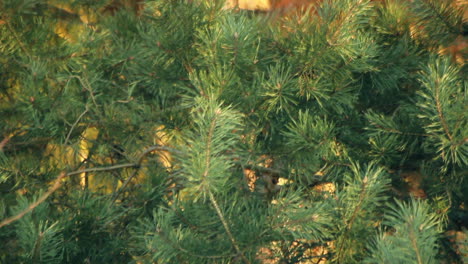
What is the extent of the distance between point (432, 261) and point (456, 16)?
66 cm

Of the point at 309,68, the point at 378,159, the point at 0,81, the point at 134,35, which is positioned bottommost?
the point at 0,81

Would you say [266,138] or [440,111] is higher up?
[440,111]

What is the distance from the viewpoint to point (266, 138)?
1.27 metres

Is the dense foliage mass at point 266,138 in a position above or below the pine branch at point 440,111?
below

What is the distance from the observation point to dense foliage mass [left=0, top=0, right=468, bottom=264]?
986 millimetres

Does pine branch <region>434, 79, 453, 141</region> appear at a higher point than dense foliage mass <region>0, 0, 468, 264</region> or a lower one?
higher

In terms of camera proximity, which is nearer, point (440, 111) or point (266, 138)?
point (440, 111)

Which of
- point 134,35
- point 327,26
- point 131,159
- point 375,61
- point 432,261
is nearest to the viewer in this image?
point 432,261

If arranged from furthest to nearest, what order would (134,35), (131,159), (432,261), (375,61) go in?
1. (134,35)
2. (131,159)
3. (375,61)
4. (432,261)

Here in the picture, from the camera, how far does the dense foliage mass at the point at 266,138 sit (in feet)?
3.24

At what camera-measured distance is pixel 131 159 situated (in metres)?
1.53

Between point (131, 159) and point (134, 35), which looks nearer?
point (131, 159)

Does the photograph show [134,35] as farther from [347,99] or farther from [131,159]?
[347,99]

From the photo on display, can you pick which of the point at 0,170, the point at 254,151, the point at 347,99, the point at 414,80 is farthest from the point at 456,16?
the point at 0,170
